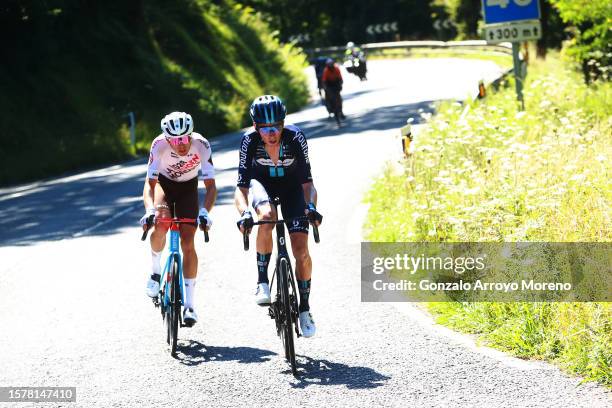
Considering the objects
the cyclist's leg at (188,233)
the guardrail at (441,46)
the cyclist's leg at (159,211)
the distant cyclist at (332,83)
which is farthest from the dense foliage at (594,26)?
the guardrail at (441,46)

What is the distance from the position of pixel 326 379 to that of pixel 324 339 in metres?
1.12

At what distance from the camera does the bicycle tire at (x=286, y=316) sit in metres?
7.27

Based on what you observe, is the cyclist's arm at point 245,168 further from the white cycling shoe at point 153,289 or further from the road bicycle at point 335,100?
the road bicycle at point 335,100

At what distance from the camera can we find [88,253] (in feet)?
42.7

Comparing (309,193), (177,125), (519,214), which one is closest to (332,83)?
(519,214)

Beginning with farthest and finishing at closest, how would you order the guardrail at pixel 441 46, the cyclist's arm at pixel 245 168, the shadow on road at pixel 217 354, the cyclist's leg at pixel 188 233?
1. the guardrail at pixel 441 46
2. the cyclist's leg at pixel 188 233
3. the shadow on road at pixel 217 354
4. the cyclist's arm at pixel 245 168

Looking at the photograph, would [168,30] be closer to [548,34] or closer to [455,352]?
[548,34]

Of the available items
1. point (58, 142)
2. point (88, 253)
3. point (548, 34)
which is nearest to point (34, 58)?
point (58, 142)

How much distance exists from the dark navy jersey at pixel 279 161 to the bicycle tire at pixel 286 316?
698 millimetres

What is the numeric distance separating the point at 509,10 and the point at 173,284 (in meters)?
8.92

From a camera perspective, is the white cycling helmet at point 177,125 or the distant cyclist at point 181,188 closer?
the white cycling helmet at point 177,125

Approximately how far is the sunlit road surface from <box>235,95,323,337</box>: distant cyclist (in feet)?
2.13

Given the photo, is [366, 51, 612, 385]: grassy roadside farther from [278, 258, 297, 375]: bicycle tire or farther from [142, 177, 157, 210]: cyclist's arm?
[142, 177, 157, 210]: cyclist's arm

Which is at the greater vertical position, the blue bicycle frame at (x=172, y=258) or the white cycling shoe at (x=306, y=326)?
the blue bicycle frame at (x=172, y=258)
